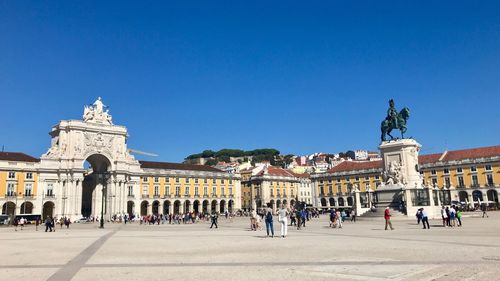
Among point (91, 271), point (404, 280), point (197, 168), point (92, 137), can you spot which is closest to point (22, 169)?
point (92, 137)

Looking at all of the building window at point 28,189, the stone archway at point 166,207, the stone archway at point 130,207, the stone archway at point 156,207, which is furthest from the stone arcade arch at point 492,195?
the building window at point 28,189

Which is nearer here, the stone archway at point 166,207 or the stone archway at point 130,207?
the stone archway at point 130,207

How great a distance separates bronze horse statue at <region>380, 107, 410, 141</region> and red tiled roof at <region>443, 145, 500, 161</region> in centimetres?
4368

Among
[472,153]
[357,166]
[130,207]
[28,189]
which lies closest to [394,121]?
[472,153]

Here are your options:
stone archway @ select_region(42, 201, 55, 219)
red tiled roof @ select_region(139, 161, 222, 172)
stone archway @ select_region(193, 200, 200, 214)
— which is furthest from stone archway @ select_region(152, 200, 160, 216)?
stone archway @ select_region(42, 201, 55, 219)

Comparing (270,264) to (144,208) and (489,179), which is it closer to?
(489,179)

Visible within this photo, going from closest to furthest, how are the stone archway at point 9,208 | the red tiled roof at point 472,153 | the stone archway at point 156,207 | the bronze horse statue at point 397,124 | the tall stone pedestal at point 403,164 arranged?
the tall stone pedestal at point 403,164, the bronze horse statue at point 397,124, the stone archway at point 9,208, the red tiled roof at point 472,153, the stone archway at point 156,207

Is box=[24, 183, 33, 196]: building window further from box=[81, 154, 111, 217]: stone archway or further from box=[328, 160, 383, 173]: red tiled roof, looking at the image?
box=[328, 160, 383, 173]: red tiled roof

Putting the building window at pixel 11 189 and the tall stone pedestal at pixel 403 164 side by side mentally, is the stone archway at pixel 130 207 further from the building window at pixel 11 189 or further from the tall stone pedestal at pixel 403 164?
the tall stone pedestal at pixel 403 164

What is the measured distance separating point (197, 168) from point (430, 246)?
284 feet

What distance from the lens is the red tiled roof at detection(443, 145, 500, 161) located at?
77.5 m

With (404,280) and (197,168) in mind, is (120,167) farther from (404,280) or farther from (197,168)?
(404,280)

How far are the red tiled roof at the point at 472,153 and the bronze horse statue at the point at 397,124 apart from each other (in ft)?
143

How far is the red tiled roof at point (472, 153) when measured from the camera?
3052 inches
